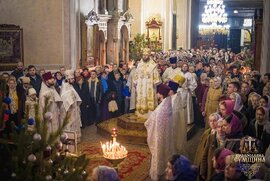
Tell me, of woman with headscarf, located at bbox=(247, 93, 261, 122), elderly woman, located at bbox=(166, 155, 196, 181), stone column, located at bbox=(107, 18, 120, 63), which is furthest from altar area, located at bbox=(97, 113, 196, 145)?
stone column, located at bbox=(107, 18, 120, 63)

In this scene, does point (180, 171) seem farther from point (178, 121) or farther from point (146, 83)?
point (146, 83)

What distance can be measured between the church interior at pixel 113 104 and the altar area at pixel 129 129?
0.03 m

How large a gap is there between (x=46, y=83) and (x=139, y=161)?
102 inches

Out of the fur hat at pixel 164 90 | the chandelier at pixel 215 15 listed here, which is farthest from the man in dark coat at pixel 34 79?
the chandelier at pixel 215 15

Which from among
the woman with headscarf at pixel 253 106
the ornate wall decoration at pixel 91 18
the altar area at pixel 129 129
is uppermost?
the ornate wall decoration at pixel 91 18

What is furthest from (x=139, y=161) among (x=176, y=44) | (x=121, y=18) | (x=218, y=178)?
(x=176, y=44)

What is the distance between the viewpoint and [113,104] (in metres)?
12.7

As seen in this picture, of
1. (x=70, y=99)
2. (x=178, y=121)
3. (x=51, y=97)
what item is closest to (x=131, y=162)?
(x=178, y=121)

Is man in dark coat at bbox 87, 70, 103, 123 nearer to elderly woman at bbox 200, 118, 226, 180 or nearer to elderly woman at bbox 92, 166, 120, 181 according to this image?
elderly woman at bbox 200, 118, 226, 180

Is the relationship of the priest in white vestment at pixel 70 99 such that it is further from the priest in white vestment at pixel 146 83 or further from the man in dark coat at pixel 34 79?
the priest in white vestment at pixel 146 83

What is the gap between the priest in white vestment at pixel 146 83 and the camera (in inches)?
441

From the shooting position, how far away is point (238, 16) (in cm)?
4347

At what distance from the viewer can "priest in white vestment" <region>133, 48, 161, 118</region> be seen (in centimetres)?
1120

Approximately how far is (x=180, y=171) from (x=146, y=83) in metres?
7.04
